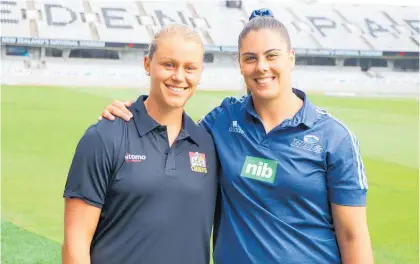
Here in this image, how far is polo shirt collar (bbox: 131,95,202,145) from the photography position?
8.55 ft

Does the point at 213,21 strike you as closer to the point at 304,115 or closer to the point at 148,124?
the point at 304,115

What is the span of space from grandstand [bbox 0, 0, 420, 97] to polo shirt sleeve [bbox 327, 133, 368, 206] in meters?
31.0

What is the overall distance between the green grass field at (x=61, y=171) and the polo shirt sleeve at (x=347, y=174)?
12.4 ft

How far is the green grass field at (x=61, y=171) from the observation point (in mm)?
6523

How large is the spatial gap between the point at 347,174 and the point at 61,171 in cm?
784

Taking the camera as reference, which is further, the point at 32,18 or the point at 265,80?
the point at 32,18

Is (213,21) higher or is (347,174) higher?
(347,174)

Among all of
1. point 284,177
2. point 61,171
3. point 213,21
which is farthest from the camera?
point 213,21

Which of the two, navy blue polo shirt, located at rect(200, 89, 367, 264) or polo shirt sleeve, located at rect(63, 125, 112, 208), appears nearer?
polo shirt sleeve, located at rect(63, 125, 112, 208)

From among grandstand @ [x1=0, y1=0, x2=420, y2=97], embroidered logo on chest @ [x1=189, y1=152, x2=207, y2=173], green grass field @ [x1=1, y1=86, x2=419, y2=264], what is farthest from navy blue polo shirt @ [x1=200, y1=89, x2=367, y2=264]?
grandstand @ [x1=0, y1=0, x2=420, y2=97]

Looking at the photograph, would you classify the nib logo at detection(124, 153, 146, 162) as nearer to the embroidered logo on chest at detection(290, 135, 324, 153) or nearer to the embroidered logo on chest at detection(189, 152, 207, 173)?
the embroidered logo on chest at detection(189, 152, 207, 173)

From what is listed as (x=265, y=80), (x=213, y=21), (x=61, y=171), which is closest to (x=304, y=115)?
(x=265, y=80)

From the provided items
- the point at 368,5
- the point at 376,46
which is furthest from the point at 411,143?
the point at 368,5

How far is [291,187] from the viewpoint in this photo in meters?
2.75
